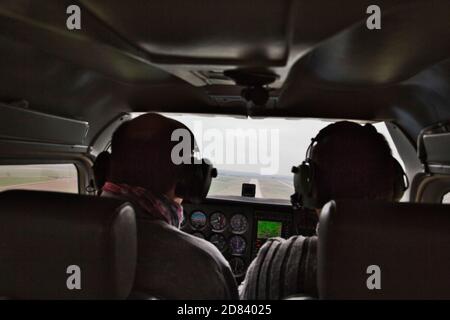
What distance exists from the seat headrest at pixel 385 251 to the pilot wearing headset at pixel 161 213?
0.49 m

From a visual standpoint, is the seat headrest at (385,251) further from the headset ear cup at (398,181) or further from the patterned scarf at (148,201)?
the patterned scarf at (148,201)

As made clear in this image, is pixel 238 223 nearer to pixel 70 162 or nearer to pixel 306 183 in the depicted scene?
pixel 70 162

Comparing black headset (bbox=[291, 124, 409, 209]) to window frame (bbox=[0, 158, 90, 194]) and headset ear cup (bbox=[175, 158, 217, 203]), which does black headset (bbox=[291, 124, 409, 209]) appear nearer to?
headset ear cup (bbox=[175, 158, 217, 203])

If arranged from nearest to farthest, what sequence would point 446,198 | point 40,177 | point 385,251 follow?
point 385,251, point 40,177, point 446,198

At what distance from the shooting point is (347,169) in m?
1.51

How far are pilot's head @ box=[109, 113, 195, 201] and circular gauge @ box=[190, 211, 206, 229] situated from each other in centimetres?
219

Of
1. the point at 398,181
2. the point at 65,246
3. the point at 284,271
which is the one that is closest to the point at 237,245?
the point at 284,271

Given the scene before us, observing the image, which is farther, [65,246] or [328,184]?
[328,184]

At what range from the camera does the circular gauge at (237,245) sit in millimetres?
3715

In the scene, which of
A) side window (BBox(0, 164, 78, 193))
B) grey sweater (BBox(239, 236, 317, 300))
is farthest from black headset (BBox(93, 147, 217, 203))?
side window (BBox(0, 164, 78, 193))

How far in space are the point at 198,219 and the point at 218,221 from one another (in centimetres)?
18

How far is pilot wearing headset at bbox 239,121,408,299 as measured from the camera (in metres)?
1.50

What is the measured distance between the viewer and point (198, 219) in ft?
12.5
